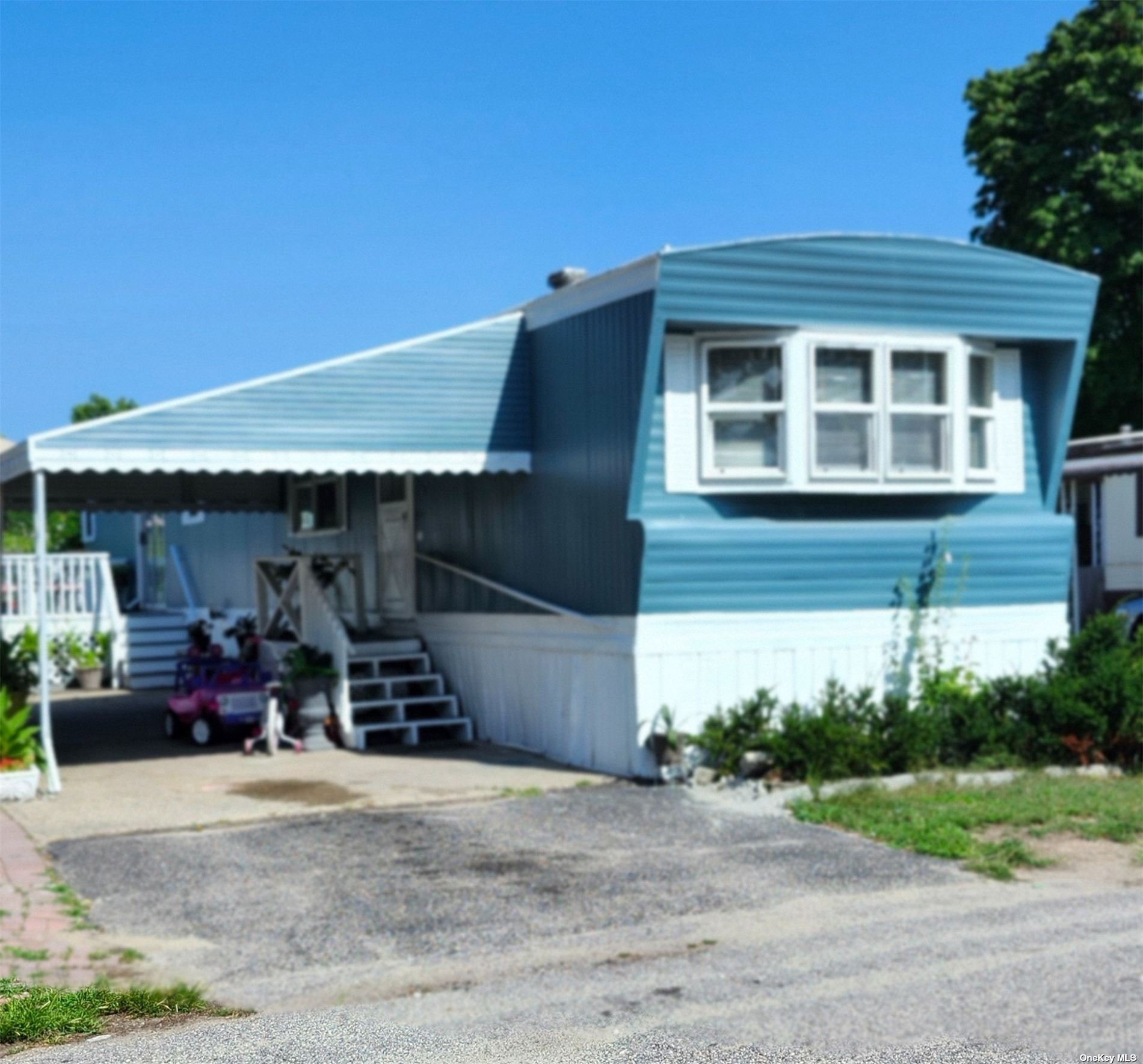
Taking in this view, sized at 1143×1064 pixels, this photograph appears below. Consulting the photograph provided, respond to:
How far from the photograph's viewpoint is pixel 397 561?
16688 millimetres

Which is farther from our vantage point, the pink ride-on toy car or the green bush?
the pink ride-on toy car

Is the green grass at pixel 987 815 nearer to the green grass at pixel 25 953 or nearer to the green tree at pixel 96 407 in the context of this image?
the green grass at pixel 25 953

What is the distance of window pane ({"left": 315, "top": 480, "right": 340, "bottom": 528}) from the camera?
60.8 ft

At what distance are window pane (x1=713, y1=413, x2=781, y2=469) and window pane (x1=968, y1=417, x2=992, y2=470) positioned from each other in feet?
6.58

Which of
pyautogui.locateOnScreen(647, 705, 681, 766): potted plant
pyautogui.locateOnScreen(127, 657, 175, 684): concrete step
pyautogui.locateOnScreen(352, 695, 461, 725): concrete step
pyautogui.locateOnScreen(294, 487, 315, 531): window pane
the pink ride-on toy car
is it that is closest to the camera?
pyautogui.locateOnScreen(647, 705, 681, 766): potted plant

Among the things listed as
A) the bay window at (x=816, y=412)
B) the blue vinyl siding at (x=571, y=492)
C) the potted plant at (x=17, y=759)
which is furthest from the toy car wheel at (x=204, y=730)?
the bay window at (x=816, y=412)

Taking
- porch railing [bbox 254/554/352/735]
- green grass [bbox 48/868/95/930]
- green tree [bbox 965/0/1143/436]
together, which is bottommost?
green grass [bbox 48/868/95/930]

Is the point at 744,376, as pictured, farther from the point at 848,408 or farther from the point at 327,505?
the point at 327,505

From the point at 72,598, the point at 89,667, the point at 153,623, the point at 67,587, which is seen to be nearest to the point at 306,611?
the point at 153,623

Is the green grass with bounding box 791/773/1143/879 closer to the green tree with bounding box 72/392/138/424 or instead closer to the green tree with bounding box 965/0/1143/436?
the green tree with bounding box 965/0/1143/436

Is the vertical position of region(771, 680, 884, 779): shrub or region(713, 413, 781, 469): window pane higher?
region(713, 413, 781, 469): window pane

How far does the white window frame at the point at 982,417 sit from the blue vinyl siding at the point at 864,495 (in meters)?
0.22

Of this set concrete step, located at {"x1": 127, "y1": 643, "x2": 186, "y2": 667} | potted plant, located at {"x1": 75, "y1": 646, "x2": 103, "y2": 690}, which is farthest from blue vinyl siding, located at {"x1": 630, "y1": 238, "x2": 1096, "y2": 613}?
potted plant, located at {"x1": 75, "y1": 646, "x2": 103, "y2": 690}

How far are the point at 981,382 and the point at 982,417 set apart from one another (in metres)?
0.33
